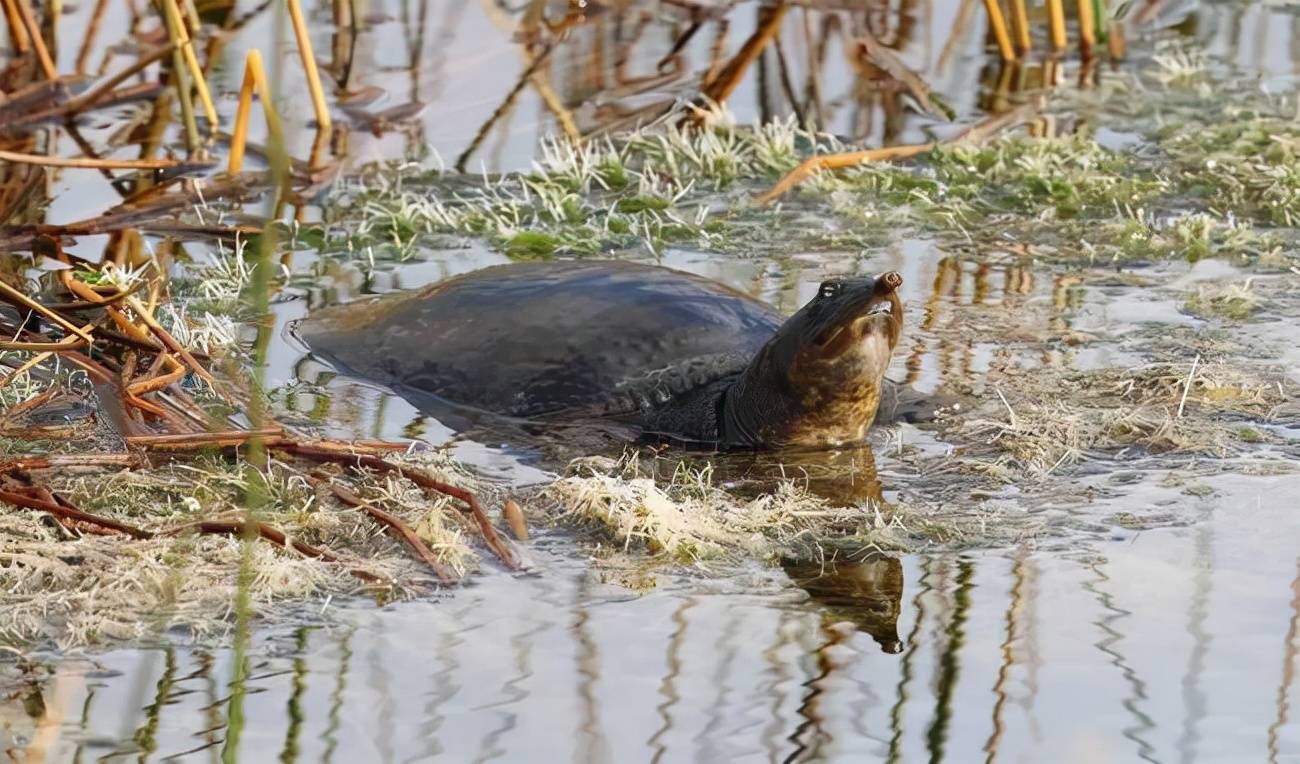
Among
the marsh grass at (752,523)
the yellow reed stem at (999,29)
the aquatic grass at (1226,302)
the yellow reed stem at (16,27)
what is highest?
the yellow reed stem at (999,29)

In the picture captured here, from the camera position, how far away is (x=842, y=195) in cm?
666

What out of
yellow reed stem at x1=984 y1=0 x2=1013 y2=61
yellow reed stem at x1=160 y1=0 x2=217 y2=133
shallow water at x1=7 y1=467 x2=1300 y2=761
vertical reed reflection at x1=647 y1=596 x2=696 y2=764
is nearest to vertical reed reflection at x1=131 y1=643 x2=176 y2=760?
shallow water at x1=7 y1=467 x2=1300 y2=761

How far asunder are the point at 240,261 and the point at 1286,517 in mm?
3069

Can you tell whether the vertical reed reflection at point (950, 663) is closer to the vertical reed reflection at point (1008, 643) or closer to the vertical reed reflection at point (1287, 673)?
the vertical reed reflection at point (1008, 643)

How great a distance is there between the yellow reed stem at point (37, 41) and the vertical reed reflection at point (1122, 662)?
4.99 m

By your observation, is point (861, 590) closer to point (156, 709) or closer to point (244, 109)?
point (156, 709)

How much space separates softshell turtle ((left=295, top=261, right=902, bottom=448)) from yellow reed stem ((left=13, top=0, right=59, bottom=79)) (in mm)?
2581

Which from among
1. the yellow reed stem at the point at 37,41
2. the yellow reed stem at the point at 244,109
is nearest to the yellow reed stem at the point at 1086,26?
the yellow reed stem at the point at 244,109

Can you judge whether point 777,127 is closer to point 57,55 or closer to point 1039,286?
point 1039,286

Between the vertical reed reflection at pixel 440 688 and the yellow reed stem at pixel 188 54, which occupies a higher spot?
the yellow reed stem at pixel 188 54

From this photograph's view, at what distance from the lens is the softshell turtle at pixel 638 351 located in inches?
177

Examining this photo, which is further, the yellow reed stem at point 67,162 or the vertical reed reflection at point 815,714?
the yellow reed stem at point 67,162

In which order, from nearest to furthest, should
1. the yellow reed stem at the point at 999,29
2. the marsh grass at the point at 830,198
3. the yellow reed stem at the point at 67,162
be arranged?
the yellow reed stem at the point at 67,162 < the marsh grass at the point at 830,198 < the yellow reed stem at the point at 999,29

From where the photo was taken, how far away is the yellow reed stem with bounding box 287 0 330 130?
6832 millimetres
